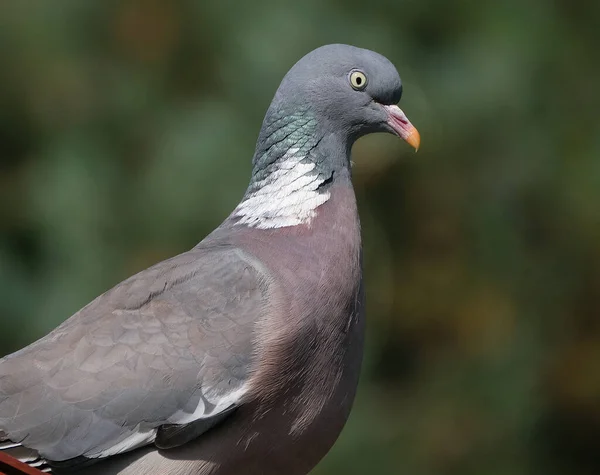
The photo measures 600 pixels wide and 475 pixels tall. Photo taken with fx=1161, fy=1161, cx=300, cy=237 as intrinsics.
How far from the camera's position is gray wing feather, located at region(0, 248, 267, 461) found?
2910mm

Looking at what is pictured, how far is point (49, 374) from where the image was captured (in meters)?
3.02

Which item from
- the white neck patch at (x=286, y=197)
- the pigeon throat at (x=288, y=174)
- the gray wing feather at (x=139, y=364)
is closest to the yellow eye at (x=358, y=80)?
the pigeon throat at (x=288, y=174)

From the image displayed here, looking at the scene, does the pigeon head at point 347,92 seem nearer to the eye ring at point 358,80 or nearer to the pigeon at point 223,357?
the eye ring at point 358,80

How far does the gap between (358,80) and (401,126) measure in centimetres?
19

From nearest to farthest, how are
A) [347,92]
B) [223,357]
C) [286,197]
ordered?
[223,357] < [286,197] < [347,92]

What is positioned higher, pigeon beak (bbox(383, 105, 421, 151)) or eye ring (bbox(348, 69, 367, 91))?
eye ring (bbox(348, 69, 367, 91))

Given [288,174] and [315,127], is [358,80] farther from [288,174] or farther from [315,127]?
[288,174]

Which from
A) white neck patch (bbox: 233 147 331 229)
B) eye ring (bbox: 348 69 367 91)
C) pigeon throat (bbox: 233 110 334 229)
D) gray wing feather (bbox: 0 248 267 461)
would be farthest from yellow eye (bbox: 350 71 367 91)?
gray wing feather (bbox: 0 248 267 461)

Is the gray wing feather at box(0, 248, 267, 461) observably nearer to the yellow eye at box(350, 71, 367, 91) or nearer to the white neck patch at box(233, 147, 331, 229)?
the white neck patch at box(233, 147, 331, 229)

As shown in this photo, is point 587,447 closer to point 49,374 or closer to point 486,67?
point 486,67

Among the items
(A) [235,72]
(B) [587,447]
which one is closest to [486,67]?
(A) [235,72]

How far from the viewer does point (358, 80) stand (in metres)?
3.46

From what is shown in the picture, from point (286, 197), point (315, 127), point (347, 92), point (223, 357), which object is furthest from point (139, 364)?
point (347, 92)

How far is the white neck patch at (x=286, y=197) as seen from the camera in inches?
129
